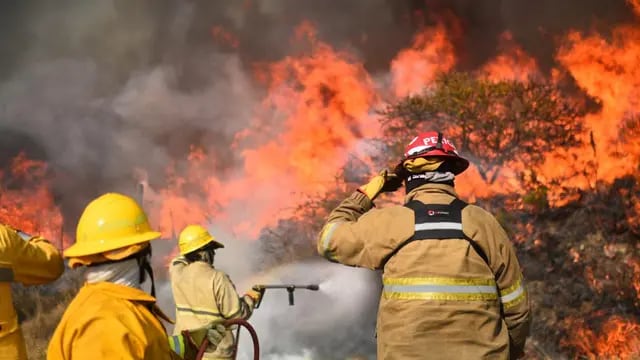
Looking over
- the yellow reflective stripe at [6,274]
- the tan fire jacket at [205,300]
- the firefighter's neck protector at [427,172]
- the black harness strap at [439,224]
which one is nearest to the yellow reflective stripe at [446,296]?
the black harness strap at [439,224]

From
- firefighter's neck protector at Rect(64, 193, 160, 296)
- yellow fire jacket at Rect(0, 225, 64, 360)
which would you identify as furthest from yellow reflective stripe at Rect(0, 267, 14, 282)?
firefighter's neck protector at Rect(64, 193, 160, 296)

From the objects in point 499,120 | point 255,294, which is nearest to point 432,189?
point 255,294

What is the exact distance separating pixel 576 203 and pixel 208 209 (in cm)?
624

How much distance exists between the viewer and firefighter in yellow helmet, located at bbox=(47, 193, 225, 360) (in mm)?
1950

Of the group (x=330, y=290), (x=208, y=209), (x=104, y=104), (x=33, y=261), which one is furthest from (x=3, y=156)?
(x=33, y=261)

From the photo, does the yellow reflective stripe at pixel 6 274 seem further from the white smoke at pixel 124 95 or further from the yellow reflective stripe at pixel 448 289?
the white smoke at pixel 124 95

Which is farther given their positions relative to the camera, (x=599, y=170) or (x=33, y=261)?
(x=599, y=170)

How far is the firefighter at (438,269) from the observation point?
2.85 meters

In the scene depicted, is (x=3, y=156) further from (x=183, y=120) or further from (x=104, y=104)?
(x=183, y=120)

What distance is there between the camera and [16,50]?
1081 cm

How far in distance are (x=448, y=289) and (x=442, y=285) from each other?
1.3 inches

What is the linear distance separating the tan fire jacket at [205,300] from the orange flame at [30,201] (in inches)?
247

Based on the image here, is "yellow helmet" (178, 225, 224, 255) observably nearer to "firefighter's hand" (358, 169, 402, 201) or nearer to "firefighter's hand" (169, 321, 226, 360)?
"firefighter's hand" (358, 169, 402, 201)

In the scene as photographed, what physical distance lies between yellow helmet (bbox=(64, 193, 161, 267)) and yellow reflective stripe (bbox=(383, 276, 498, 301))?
124 centimetres
